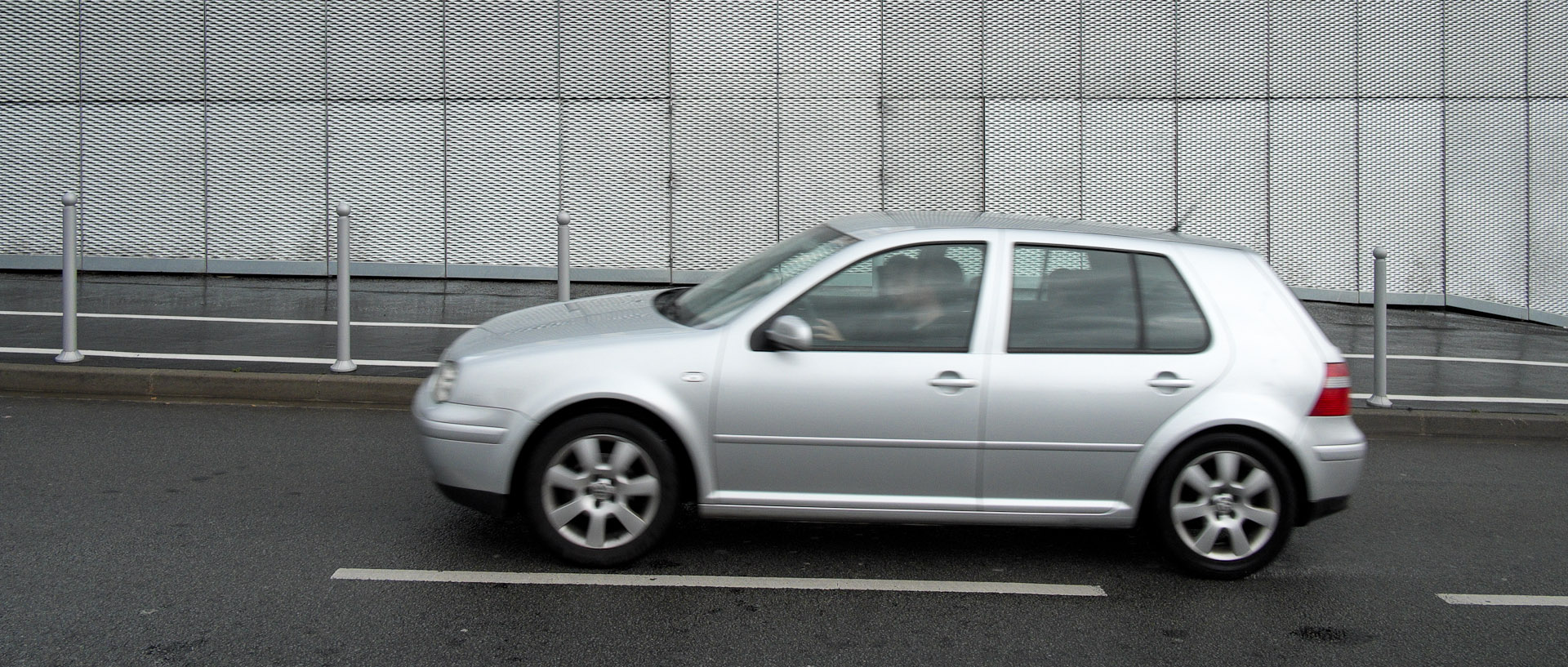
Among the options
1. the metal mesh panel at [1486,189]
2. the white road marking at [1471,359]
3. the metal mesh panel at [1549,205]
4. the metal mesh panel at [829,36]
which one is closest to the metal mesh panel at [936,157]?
the metal mesh panel at [829,36]

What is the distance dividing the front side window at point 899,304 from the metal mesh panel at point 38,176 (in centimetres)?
1239

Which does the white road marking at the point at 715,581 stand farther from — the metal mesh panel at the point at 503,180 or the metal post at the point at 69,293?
the metal mesh panel at the point at 503,180

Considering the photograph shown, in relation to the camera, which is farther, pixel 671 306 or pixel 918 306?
pixel 671 306

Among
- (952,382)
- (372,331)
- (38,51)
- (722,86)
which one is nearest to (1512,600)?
(952,382)

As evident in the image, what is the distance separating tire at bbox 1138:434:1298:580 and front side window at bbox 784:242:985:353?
1000 millimetres

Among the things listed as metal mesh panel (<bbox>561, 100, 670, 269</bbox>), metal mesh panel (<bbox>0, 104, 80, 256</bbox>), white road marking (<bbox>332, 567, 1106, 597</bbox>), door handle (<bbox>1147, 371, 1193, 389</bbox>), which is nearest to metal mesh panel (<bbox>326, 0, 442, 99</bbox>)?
metal mesh panel (<bbox>561, 100, 670, 269</bbox>)

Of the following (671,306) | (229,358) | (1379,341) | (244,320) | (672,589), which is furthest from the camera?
(244,320)

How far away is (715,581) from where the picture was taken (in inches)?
197

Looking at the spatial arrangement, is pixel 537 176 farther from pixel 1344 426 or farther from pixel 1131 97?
pixel 1344 426

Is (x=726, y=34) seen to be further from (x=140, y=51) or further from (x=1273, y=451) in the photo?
(x=1273, y=451)

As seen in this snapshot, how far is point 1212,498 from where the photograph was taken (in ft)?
16.9

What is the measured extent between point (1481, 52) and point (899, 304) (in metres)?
11.9

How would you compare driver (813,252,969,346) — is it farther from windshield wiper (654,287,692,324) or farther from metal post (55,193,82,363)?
metal post (55,193,82,363)

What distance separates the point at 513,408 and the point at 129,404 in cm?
438
